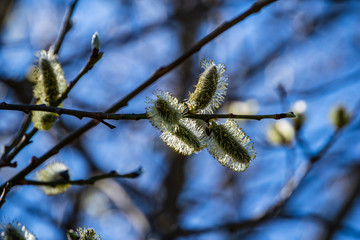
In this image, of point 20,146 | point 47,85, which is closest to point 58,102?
point 47,85

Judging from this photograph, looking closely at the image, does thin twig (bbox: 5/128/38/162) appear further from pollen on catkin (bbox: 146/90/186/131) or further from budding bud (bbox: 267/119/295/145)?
budding bud (bbox: 267/119/295/145)

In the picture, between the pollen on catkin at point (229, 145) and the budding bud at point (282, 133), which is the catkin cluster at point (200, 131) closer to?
the pollen on catkin at point (229, 145)

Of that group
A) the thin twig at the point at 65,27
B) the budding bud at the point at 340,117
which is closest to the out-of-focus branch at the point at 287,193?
the budding bud at the point at 340,117

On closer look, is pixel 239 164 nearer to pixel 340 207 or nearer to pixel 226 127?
pixel 226 127

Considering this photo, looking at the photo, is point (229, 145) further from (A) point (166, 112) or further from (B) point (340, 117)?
(B) point (340, 117)

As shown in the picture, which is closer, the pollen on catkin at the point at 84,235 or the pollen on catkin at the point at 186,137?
the pollen on catkin at the point at 84,235

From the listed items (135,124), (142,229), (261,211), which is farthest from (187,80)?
(261,211)
